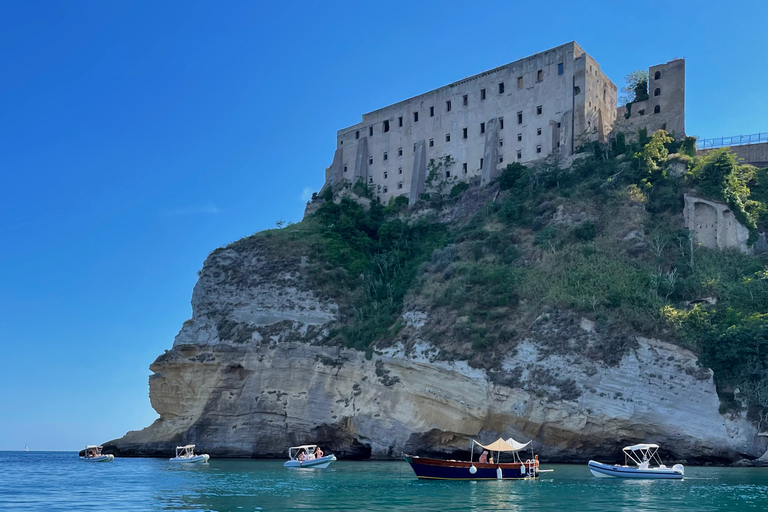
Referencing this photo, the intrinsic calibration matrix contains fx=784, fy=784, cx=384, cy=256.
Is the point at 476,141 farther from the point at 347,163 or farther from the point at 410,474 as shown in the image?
the point at 410,474

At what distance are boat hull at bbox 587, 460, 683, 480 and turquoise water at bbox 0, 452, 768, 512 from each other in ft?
2.05

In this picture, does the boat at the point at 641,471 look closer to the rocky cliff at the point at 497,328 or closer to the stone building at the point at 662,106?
the rocky cliff at the point at 497,328

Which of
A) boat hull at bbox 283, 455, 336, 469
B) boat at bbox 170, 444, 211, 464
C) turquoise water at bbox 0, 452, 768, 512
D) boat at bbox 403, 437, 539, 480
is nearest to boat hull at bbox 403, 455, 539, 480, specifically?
boat at bbox 403, 437, 539, 480

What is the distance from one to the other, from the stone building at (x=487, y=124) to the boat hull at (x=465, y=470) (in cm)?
3048

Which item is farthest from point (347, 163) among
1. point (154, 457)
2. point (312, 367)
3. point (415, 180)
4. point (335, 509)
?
point (335, 509)

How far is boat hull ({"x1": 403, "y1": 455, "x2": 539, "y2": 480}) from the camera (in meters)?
36.1

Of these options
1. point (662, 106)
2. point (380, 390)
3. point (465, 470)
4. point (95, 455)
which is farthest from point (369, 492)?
point (662, 106)

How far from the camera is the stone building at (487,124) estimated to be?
2404 inches

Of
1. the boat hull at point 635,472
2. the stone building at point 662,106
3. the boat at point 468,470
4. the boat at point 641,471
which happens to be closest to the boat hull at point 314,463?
the boat at point 468,470

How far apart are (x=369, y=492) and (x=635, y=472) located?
1397 centimetres

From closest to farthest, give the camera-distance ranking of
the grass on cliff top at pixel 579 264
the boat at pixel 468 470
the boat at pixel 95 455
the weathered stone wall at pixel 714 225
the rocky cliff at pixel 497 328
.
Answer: the boat at pixel 468 470 < the rocky cliff at pixel 497 328 < the grass on cliff top at pixel 579 264 < the weathered stone wall at pixel 714 225 < the boat at pixel 95 455

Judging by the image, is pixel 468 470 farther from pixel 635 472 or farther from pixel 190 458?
pixel 190 458

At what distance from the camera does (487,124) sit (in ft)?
213

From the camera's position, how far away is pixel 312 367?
53.2m
